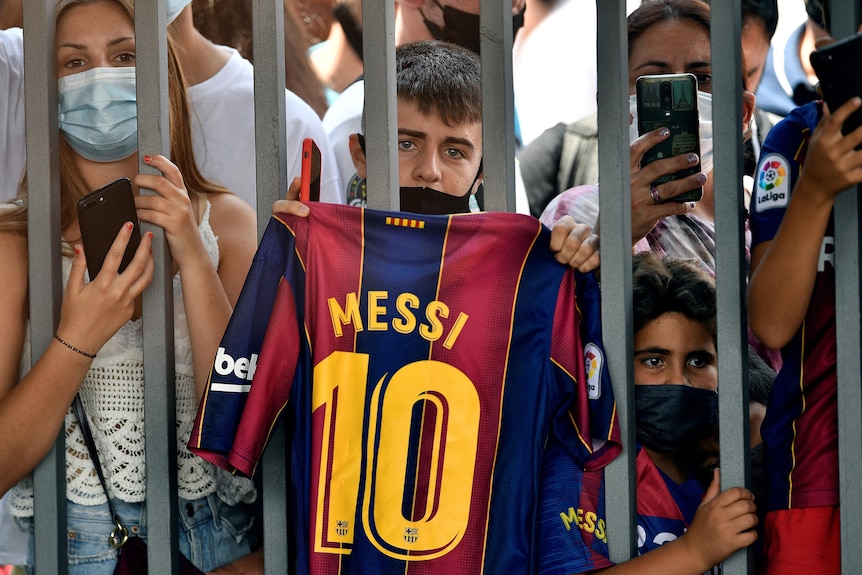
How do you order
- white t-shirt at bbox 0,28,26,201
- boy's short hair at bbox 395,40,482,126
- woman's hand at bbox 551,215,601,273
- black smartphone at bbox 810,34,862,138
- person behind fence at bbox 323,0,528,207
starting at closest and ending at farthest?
black smartphone at bbox 810,34,862,138, woman's hand at bbox 551,215,601,273, boy's short hair at bbox 395,40,482,126, white t-shirt at bbox 0,28,26,201, person behind fence at bbox 323,0,528,207

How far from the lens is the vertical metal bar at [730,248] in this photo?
55.3 inches

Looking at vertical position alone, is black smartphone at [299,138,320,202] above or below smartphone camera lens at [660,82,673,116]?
below

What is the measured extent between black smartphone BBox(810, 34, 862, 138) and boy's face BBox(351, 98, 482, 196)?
1033mm

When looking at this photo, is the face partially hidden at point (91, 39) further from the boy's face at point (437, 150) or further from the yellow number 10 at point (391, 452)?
the yellow number 10 at point (391, 452)

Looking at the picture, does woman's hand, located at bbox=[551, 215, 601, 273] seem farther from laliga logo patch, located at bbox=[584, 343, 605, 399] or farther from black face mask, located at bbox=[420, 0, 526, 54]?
black face mask, located at bbox=[420, 0, 526, 54]

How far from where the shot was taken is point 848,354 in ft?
4.50

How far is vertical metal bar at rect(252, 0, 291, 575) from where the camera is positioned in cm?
153

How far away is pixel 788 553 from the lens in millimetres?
1412

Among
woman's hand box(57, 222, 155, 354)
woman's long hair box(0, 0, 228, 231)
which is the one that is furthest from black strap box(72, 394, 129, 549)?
woman's long hair box(0, 0, 228, 231)

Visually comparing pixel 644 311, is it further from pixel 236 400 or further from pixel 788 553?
pixel 236 400

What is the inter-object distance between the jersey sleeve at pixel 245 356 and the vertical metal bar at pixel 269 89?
156 millimetres

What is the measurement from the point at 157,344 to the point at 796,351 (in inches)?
41.0

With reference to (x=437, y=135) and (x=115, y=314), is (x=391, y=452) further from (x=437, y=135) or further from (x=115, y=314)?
(x=437, y=135)

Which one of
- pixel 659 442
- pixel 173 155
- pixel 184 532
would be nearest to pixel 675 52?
pixel 659 442
